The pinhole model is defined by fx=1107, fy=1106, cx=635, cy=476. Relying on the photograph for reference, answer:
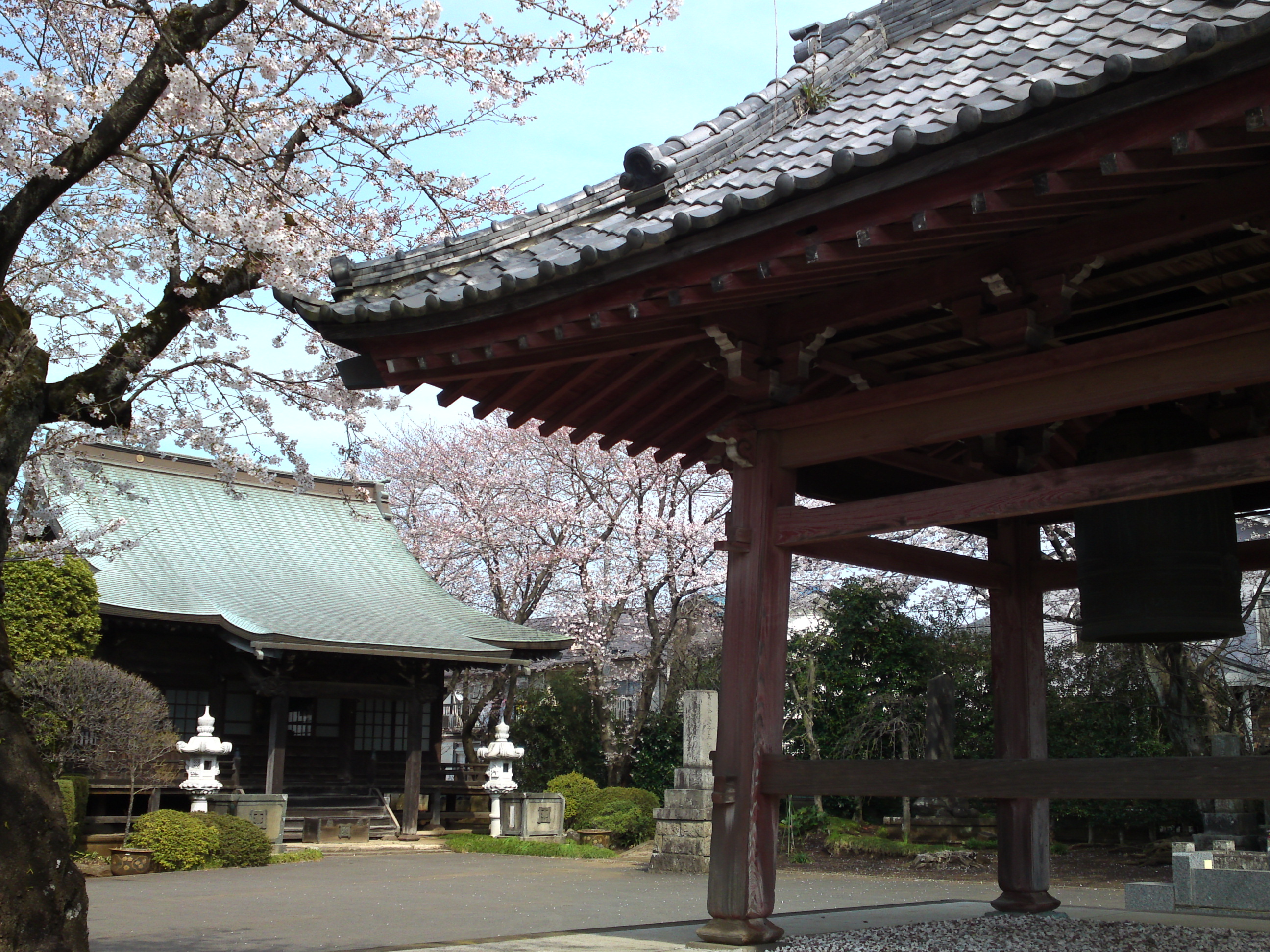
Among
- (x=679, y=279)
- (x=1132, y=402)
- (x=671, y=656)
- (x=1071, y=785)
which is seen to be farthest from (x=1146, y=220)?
(x=671, y=656)

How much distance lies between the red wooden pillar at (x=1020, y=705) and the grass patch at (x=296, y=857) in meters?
12.2

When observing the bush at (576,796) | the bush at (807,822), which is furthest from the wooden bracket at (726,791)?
the bush at (576,796)

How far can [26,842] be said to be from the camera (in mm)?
4770

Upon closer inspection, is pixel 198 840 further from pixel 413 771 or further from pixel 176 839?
pixel 413 771

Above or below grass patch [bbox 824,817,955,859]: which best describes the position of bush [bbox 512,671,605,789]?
above

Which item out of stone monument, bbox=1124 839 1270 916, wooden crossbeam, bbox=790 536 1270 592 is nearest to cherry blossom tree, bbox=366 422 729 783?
stone monument, bbox=1124 839 1270 916

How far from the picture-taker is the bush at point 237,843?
49.8 ft

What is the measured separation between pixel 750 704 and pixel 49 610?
40.4 ft

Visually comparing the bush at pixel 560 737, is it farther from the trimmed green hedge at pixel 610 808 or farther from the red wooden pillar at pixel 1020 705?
the red wooden pillar at pixel 1020 705

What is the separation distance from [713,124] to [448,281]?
1603 millimetres

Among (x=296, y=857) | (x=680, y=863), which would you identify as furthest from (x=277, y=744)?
(x=680, y=863)

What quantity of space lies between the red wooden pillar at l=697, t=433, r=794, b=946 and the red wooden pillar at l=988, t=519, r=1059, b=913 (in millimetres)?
1723

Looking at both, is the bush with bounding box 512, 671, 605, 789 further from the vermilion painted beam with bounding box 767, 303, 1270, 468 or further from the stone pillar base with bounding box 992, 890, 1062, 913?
the vermilion painted beam with bounding box 767, 303, 1270, 468

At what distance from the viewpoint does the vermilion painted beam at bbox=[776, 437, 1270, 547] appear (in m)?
3.89
